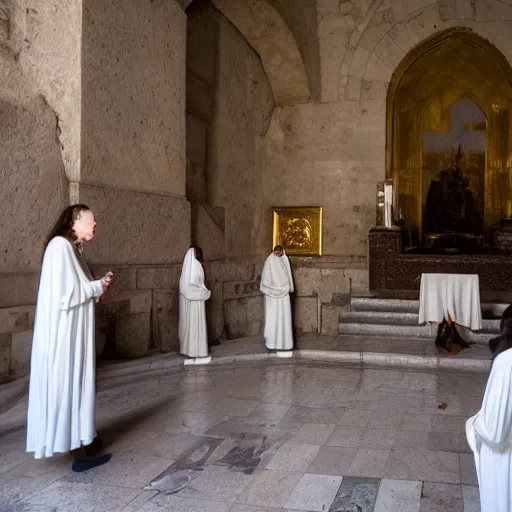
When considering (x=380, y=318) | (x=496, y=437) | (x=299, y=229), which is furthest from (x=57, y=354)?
(x=299, y=229)

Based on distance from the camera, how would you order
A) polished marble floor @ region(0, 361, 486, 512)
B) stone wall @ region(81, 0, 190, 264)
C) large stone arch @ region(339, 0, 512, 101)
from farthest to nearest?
large stone arch @ region(339, 0, 512, 101) → stone wall @ region(81, 0, 190, 264) → polished marble floor @ region(0, 361, 486, 512)

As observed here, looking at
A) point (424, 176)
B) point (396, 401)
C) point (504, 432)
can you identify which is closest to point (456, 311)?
point (396, 401)

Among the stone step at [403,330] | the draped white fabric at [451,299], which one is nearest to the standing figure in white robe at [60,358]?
the draped white fabric at [451,299]

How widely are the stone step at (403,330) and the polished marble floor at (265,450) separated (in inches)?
64.0

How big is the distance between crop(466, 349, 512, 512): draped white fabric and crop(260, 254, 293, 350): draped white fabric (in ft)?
16.0

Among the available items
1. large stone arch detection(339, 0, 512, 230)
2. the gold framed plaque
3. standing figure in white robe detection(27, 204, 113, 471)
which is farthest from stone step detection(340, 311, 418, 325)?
standing figure in white robe detection(27, 204, 113, 471)

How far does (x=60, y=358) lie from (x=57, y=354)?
1.2 inches

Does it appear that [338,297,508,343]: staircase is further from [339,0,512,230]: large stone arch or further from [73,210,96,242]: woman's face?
[73,210,96,242]: woman's face

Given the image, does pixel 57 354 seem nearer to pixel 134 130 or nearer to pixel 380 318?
pixel 134 130

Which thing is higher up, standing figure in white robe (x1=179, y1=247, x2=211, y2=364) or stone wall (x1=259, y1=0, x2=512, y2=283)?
stone wall (x1=259, y1=0, x2=512, y2=283)

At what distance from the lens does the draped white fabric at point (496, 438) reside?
2.30 m

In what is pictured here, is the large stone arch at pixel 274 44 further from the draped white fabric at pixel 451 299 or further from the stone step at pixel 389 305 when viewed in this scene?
the draped white fabric at pixel 451 299

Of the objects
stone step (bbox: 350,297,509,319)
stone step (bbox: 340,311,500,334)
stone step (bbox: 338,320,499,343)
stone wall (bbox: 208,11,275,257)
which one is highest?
stone wall (bbox: 208,11,275,257)

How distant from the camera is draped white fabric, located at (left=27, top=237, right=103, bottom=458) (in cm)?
347
